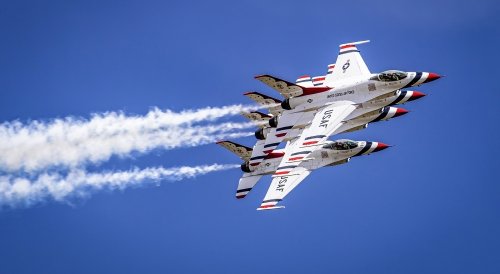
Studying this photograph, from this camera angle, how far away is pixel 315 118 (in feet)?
319

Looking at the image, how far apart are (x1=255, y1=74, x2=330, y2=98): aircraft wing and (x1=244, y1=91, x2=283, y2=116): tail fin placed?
74.5 inches

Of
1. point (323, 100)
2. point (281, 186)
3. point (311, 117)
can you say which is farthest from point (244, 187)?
point (323, 100)

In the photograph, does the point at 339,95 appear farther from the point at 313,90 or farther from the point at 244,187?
the point at 244,187

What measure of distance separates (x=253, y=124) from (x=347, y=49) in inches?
438

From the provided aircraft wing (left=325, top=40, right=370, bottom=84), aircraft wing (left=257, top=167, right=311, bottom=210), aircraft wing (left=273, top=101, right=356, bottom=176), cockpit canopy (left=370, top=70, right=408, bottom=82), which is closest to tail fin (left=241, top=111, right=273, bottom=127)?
aircraft wing (left=273, top=101, right=356, bottom=176)

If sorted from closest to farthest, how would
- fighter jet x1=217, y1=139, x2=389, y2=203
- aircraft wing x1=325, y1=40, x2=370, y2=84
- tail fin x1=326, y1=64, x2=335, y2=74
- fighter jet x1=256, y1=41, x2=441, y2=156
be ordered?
fighter jet x1=256, y1=41, x2=441, y2=156, fighter jet x1=217, y1=139, x2=389, y2=203, aircraft wing x1=325, y1=40, x2=370, y2=84, tail fin x1=326, y1=64, x2=335, y2=74

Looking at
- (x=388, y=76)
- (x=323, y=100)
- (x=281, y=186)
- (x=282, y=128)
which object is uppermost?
(x=388, y=76)

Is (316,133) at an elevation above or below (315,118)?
below

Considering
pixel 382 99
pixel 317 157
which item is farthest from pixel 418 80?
pixel 317 157

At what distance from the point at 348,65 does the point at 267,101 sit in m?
8.54

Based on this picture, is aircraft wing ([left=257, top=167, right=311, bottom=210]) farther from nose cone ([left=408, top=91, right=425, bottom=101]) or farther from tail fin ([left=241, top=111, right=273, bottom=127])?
nose cone ([left=408, top=91, right=425, bottom=101])

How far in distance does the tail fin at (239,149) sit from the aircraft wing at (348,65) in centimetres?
876

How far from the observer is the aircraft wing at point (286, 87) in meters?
97.6

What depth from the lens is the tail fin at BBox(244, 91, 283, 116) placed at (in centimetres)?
10012
